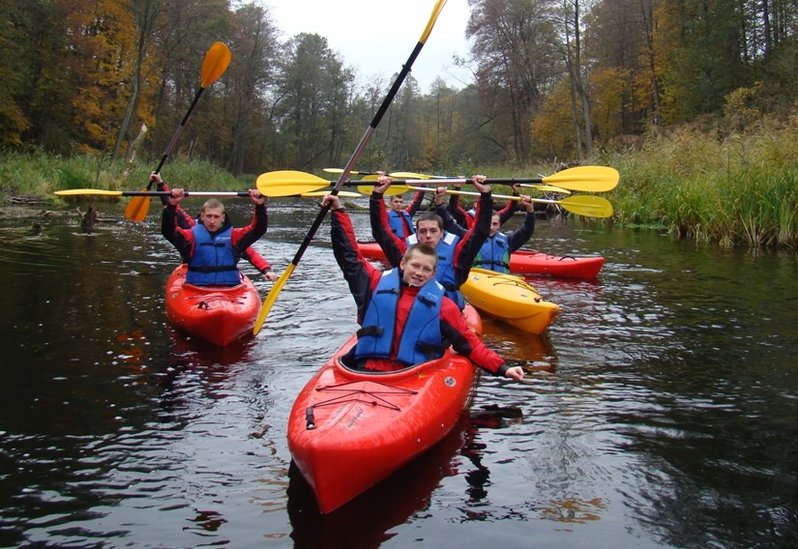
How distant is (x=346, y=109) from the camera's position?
4581 cm

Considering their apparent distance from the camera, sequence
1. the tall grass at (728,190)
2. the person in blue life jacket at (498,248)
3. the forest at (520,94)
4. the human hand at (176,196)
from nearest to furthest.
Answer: the human hand at (176,196), the person in blue life jacket at (498,248), the tall grass at (728,190), the forest at (520,94)

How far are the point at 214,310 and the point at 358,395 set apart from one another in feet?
8.49

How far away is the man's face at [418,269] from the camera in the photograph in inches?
157

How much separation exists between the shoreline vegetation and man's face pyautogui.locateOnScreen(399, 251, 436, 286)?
8.32m

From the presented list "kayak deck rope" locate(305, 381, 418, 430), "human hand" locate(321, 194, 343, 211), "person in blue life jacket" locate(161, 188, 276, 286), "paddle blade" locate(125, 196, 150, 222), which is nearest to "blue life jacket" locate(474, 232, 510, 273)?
"person in blue life jacket" locate(161, 188, 276, 286)

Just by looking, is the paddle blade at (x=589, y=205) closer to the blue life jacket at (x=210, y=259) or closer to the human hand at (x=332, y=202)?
the human hand at (x=332, y=202)

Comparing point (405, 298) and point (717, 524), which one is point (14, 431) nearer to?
point (405, 298)

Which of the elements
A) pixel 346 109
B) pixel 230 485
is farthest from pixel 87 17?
pixel 230 485

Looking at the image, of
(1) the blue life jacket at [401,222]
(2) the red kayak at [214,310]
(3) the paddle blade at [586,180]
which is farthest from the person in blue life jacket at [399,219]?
(3) the paddle blade at [586,180]

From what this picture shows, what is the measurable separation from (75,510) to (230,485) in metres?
0.67

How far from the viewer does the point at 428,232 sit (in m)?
4.97

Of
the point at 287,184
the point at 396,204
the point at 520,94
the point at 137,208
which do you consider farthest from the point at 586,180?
the point at 520,94

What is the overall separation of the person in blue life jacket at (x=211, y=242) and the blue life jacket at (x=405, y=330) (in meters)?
2.63

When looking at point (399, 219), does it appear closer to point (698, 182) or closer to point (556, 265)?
point (556, 265)
